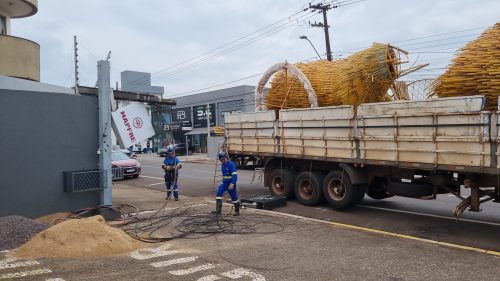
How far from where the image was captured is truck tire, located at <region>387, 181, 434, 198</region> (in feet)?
29.9

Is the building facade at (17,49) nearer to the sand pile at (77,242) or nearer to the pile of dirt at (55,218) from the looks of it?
the pile of dirt at (55,218)

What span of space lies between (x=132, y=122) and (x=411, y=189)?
6.86 meters

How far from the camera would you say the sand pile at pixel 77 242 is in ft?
21.9

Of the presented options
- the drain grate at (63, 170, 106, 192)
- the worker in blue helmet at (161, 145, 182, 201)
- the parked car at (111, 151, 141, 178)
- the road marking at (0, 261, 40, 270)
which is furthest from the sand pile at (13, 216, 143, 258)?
the parked car at (111, 151, 141, 178)

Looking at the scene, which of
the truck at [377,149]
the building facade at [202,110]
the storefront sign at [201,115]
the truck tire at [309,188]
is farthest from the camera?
the storefront sign at [201,115]

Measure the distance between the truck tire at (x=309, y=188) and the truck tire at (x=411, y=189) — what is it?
1836mm

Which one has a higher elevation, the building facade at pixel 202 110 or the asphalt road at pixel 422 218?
the building facade at pixel 202 110

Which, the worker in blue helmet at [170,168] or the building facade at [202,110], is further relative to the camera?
the building facade at [202,110]

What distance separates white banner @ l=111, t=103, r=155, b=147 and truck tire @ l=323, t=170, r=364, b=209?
490cm

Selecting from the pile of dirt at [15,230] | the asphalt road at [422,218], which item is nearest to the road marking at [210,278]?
the pile of dirt at [15,230]

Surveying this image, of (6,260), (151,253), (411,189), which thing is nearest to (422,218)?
(411,189)

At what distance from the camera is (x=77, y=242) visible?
6871 millimetres

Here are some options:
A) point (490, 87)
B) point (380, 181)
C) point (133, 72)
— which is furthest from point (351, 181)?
point (133, 72)

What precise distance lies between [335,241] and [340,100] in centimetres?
410
